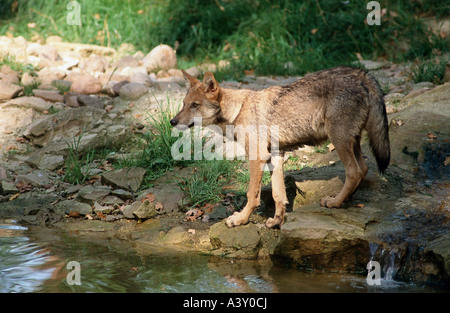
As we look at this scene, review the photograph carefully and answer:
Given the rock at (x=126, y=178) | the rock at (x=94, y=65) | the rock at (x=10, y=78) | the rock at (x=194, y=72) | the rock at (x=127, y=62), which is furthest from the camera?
the rock at (x=127, y=62)

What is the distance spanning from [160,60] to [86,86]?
198cm

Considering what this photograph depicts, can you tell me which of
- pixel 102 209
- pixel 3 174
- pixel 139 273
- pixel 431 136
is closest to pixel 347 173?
pixel 431 136

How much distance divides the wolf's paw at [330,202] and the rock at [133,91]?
5282mm

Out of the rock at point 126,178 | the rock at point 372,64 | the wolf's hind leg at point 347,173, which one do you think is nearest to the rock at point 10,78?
the rock at point 126,178

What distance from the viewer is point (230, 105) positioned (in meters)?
6.45

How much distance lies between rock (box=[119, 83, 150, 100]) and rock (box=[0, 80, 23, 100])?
1957mm

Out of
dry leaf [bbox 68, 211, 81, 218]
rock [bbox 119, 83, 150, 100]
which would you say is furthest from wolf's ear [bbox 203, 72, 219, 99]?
rock [bbox 119, 83, 150, 100]

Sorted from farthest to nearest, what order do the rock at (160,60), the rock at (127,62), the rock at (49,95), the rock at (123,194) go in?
the rock at (127,62)
the rock at (160,60)
the rock at (49,95)
the rock at (123,194)

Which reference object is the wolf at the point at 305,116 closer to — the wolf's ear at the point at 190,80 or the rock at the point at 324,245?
the wolf's ear at the point at 190,80

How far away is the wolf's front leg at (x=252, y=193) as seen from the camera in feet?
20.6

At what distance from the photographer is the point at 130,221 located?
7246 mm

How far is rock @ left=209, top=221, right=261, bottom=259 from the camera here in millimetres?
6035
